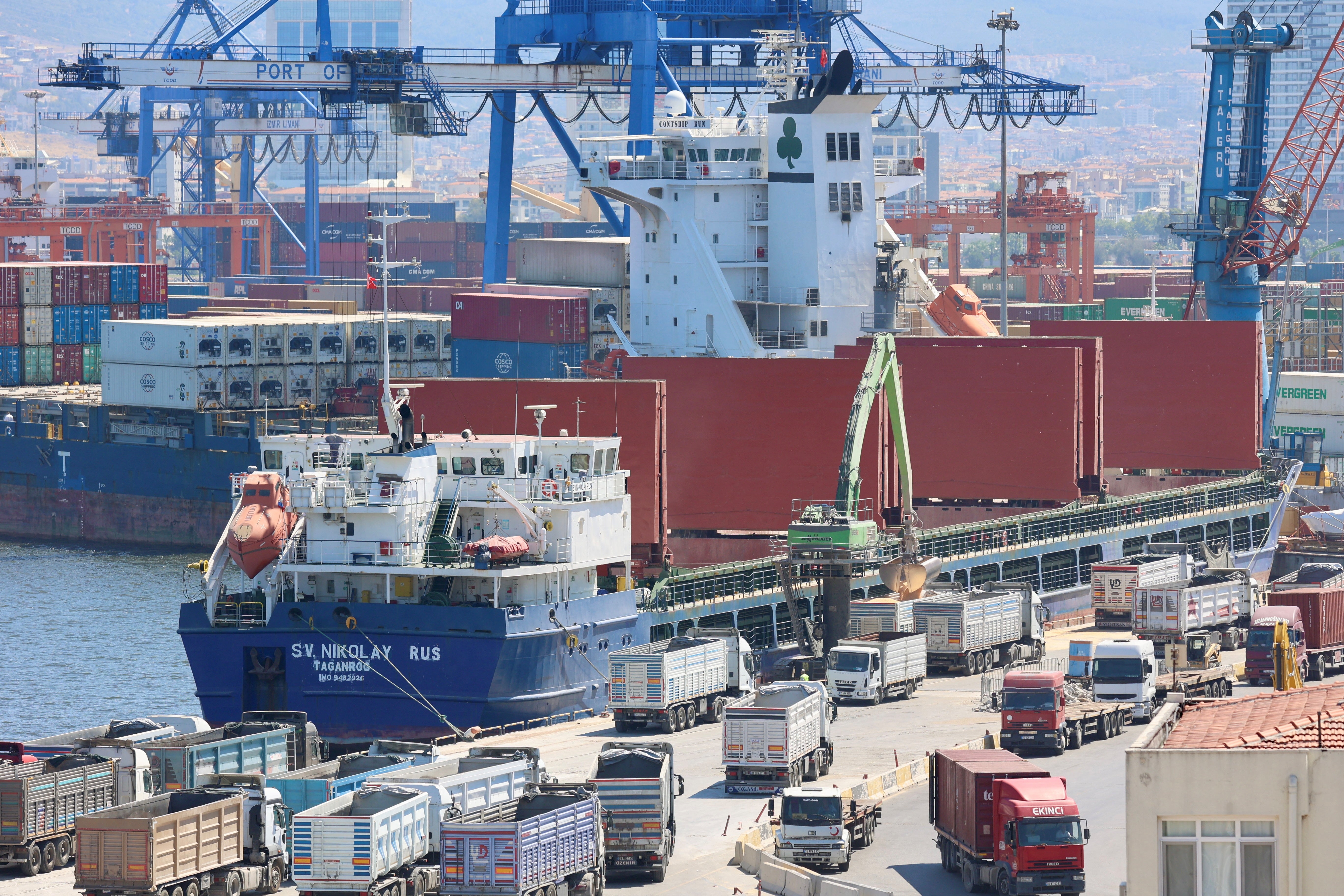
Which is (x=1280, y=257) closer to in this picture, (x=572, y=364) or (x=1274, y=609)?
(x=572, y=364)

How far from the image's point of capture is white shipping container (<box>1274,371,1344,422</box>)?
81812 millimetres

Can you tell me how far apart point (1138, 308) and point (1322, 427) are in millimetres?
16269

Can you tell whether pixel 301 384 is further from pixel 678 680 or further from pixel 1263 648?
pixel 1263 648

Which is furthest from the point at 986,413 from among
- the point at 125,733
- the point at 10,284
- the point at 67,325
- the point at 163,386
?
the point at 67,325

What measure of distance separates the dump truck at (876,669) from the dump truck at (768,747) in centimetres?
676

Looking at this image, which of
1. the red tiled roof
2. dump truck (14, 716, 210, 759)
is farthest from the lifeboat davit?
the red tiled roof

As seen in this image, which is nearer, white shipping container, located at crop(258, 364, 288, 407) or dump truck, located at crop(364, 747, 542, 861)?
dump truck, located at crop(364, 747, 542, 861)

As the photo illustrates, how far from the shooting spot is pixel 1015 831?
24422mm

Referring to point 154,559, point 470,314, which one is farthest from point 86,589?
point 470,314

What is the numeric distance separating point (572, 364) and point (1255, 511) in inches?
838

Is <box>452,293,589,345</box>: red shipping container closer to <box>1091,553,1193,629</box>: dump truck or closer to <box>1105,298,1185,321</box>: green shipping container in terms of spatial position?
<box>1091,553,1193,629</box>: dump truck

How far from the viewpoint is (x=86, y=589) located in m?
60.8

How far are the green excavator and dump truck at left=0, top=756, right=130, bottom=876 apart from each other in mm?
16122

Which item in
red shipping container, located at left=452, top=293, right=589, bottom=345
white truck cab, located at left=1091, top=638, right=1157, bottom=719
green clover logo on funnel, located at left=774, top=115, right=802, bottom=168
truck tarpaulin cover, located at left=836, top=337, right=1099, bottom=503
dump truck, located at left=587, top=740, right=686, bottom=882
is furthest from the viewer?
red shipping container, located at left=452, top=293, right=589, bottom=345
